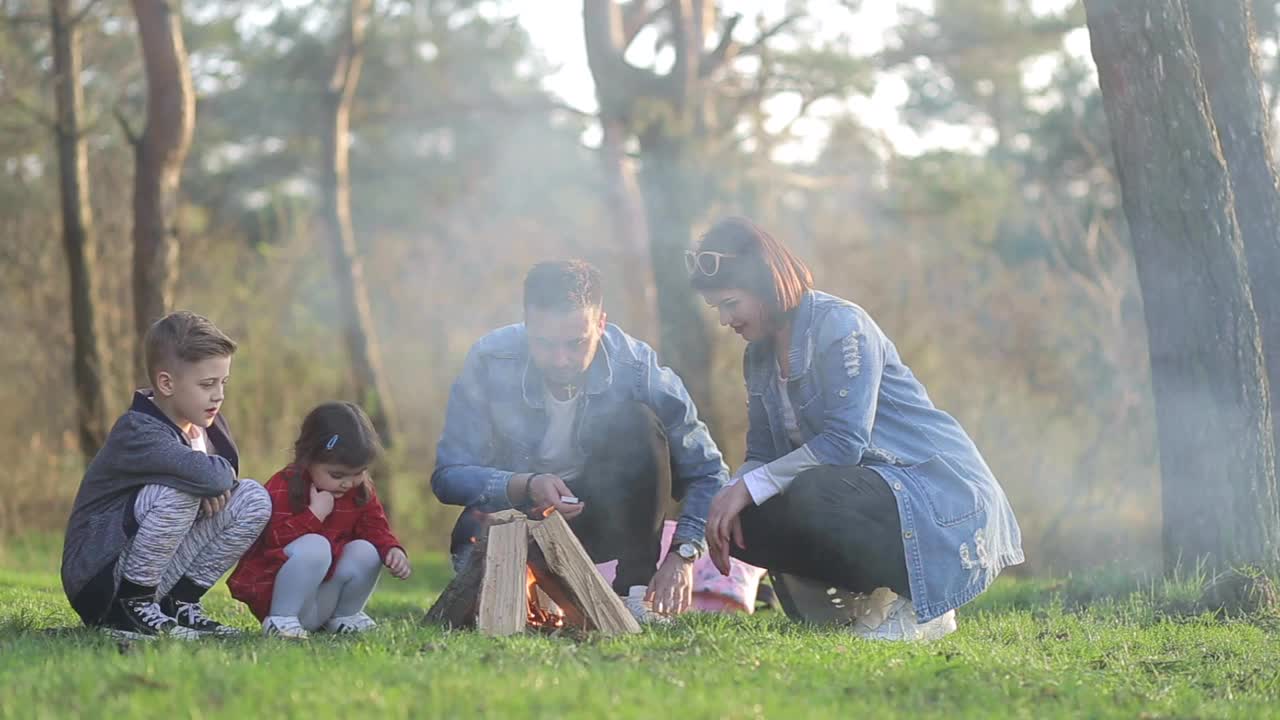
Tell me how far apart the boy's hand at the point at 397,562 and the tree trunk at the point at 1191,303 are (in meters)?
3.66

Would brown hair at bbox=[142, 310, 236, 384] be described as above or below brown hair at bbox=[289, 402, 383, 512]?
above

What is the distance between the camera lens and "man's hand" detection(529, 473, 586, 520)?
17.4 ft

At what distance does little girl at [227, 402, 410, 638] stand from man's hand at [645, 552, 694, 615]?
3.24 ft

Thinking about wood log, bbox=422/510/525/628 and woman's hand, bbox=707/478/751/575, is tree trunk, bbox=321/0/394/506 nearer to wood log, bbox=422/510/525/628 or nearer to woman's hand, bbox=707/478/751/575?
wood log, bbox=422/510/525/628

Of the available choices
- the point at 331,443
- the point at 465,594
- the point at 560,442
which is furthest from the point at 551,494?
the point at 331,443

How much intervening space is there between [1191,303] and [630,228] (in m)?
10.1

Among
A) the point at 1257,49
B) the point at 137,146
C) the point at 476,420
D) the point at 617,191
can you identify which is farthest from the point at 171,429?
the point at 617,191

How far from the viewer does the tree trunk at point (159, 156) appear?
1208 centimetres

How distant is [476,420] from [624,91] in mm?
8112

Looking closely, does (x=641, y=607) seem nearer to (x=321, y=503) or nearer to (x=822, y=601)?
(x=822, y=601)

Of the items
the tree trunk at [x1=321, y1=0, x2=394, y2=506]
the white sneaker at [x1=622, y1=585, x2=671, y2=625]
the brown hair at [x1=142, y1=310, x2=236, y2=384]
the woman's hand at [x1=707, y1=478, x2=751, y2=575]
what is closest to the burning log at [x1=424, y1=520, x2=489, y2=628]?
the white sneaker at [x1=622, y1=585, x2=671, y2=625]

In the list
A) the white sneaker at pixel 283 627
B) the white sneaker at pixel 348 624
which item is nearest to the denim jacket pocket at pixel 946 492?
the white sneaker at pixel 348 624

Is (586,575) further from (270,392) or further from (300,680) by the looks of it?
(270,392)

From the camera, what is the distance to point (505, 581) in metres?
5.12
